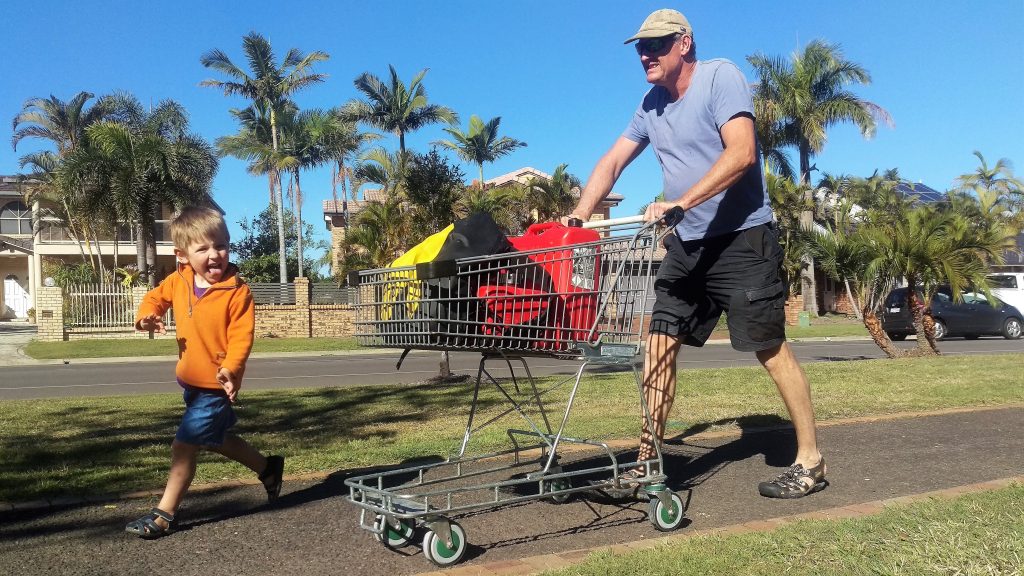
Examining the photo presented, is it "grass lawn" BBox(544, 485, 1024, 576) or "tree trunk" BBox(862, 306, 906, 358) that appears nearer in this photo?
"grass lawn" BBox(544, 485, 1024, 576)

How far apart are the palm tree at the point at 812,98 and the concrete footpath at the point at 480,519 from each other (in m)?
36.0

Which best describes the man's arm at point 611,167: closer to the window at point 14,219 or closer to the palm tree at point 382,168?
the palm tree at point 382,168

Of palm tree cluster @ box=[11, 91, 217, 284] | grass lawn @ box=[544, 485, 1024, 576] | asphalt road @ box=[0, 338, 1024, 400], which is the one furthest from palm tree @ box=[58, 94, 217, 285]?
grass lawn @ box=[544, 485, 1024, 576]

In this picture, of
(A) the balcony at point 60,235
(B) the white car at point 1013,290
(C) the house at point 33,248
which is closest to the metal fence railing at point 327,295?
(C) the house at point 33,248

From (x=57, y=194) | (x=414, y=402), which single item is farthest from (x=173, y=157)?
(x=414, y=402)

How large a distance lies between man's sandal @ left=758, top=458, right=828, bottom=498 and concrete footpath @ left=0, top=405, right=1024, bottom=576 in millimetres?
52

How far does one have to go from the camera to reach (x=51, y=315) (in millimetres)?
28000

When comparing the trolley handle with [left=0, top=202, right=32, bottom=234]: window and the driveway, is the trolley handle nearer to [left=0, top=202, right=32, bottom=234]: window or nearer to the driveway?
the driveway

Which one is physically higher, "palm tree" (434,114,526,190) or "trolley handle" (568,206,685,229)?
"palm tree" (434,114,526,190)

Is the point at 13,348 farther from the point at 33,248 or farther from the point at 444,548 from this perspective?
the point at 444,548

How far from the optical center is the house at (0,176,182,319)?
45156mm

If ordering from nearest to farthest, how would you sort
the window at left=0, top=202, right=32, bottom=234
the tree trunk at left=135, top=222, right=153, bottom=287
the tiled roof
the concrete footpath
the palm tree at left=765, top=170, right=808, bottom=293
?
the concrete footpath
the tree trunk at left=135, top=222, right=153, bottom=287
the palm tree at left=765, top=170, right=808, bottom=293
the tiled roof
the window at left=0, top=202, right=32, bottom=234

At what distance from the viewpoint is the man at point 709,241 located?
4199 mm

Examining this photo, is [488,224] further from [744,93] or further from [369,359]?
[369,359]
